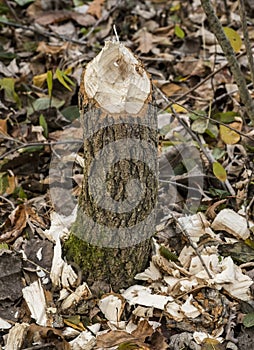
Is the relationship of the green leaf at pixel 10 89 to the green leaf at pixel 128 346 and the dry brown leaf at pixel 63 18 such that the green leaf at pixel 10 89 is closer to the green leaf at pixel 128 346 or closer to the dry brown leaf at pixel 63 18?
the dry brown leaf at pixel 63 18

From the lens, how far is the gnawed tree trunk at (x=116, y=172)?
1914 millimetres

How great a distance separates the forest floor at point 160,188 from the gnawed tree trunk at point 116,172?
0.28 feet

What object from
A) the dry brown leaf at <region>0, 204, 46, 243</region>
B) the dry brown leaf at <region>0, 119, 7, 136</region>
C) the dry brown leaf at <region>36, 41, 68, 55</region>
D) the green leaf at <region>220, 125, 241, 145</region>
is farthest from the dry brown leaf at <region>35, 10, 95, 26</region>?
the dry brown leaf at <region>0, 204, 46, 243</region>

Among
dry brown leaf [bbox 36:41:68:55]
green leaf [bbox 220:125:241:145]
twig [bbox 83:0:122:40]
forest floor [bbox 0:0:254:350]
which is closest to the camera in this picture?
forest floor [bbox 0:0:254:350]

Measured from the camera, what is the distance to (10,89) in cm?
303

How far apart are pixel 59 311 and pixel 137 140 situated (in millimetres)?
662

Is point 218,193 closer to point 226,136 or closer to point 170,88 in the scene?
point 226,136

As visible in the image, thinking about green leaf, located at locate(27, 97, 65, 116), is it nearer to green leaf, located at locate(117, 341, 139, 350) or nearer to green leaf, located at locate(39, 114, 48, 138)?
green leaf, located at locate(39, 114, 48, 138)

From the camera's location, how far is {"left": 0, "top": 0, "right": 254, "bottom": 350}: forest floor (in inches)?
80.6

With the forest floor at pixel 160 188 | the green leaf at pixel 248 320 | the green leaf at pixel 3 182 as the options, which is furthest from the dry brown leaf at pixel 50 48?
the green leaf at pixel 248 320

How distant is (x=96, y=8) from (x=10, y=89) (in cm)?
127

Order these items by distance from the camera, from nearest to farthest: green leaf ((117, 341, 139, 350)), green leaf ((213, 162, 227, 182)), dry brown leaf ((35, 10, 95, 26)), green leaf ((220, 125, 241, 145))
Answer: green leaf ((117, 341, 139, 350)) → green leaf ((213, 162, 227, 182)) → green leaf ((220, 125, 241, 145)) → dry brown leaf ((35, 10, 95, 26))

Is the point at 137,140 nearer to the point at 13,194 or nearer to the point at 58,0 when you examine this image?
the point at 13,194

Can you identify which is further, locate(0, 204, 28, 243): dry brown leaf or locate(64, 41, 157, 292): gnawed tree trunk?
locate(0, 204, 28, 243): dry brown leaf
